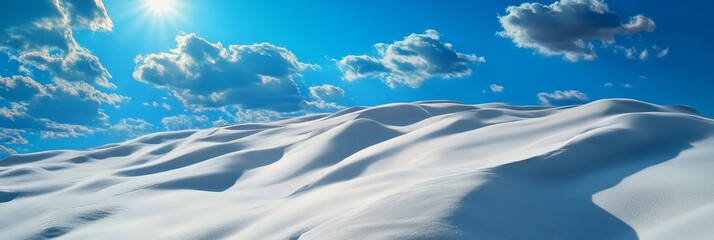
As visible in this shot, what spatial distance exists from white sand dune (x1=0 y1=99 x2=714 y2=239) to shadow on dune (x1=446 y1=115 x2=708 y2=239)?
0.02 meters

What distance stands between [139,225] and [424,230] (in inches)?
239

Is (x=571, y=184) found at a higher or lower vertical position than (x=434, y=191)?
→ lower

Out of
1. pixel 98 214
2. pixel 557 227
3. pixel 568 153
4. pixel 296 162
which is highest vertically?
pixel 296 162

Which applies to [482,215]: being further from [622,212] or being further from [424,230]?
[622,212]

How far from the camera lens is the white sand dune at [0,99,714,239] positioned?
5672mm

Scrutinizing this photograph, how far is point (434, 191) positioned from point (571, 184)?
7.32ft

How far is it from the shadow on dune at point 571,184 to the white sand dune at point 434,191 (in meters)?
0.02

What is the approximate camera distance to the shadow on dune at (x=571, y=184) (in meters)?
5.60

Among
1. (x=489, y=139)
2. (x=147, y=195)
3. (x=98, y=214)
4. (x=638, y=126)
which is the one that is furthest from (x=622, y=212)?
→ (x=147, y=195)

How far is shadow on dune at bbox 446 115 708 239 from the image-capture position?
18.4ft

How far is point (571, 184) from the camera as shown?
294 inches

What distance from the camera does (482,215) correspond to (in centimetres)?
584

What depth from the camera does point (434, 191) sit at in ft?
21.6

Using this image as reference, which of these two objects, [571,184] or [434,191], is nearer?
[434,191]
